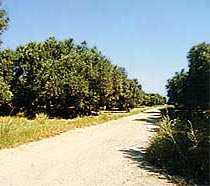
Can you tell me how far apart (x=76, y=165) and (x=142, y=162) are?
95.1 inches

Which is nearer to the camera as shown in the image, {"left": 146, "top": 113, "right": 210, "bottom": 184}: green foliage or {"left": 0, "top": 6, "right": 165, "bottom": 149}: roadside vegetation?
{"left": 146, "top": 113, "right": 210, "bottom": 184}: green foliage

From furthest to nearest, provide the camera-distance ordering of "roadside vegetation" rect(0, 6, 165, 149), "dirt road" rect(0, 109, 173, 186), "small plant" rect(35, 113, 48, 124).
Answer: "roadside vegetation" rect(0, 6, 165, 149), "small plant" rect(35, 113, 48, 124), "dirt road" rect(0, 109, 173, 186)

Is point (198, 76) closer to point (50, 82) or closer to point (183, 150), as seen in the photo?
point (50, 82)

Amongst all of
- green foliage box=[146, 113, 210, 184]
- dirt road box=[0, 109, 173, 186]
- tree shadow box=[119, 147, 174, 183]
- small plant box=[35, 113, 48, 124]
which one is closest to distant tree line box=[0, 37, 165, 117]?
small plant box=[35, 113, 48, 124]

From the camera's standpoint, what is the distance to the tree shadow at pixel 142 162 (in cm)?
1210

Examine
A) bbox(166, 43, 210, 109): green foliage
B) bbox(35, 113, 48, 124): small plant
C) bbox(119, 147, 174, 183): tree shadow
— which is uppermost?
bbox(166, 43, 210, 109): green foliage

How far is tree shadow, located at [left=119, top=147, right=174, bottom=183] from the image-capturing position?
12.1 m

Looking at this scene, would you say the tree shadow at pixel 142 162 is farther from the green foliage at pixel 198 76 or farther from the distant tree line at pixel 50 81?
the distant tree line at pixel 50 81

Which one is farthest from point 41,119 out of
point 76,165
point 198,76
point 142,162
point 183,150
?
point 183,150

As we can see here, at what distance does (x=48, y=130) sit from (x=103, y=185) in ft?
46.4

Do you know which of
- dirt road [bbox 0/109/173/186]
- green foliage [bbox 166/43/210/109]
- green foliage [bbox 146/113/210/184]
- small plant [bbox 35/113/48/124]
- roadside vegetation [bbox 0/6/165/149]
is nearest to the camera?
dirt road [bbox 0/109/173/186]

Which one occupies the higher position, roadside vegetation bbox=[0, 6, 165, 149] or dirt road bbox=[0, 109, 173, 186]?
roadside vegetation bbox=[0, 6, 165, 149]

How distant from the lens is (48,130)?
2412 cm

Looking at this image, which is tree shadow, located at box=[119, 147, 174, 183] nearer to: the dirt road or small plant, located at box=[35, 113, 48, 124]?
the dirt road
